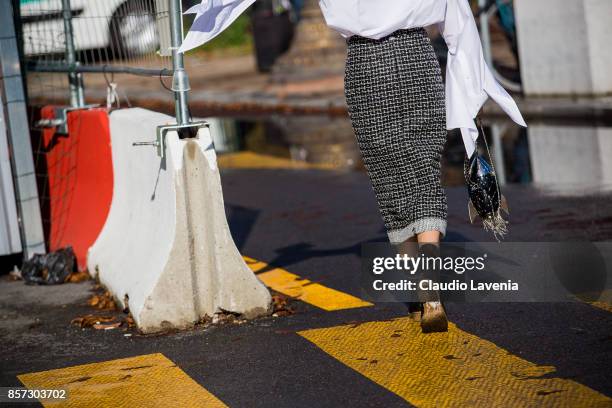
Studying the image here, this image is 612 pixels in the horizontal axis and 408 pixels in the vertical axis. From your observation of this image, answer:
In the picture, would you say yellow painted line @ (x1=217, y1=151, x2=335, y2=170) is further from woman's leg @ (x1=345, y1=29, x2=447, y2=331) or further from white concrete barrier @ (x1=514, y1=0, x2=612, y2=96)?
woman's leg @ (x1=345, y1=29, x2=447, y2=331)

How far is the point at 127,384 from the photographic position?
4805 millimetres

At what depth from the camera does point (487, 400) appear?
4.22 meters

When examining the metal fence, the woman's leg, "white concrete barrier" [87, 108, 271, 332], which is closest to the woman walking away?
the woman's leg

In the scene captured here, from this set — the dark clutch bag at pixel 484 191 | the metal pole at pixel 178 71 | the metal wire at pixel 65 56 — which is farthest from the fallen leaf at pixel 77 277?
the dark clutch bag at pixel 484 191

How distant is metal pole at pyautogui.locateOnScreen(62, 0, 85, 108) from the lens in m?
7.30

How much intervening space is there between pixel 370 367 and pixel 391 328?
0.60m

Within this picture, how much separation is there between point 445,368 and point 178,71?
1.99 meters

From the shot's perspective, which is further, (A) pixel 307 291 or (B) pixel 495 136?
(B) pixel 495 136

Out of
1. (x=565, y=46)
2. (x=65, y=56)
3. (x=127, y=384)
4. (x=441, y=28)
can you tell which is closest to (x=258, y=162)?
(x=565, y=46)

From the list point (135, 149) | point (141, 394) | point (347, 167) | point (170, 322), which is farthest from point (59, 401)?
point (347, 167)

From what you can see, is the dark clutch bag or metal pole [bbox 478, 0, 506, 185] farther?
metal pole [bbox 478, 0, 506, 185]

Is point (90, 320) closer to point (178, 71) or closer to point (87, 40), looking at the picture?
point (178, 71)

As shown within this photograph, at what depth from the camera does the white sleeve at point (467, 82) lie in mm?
5289

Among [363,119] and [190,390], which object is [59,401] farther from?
[363,119]
